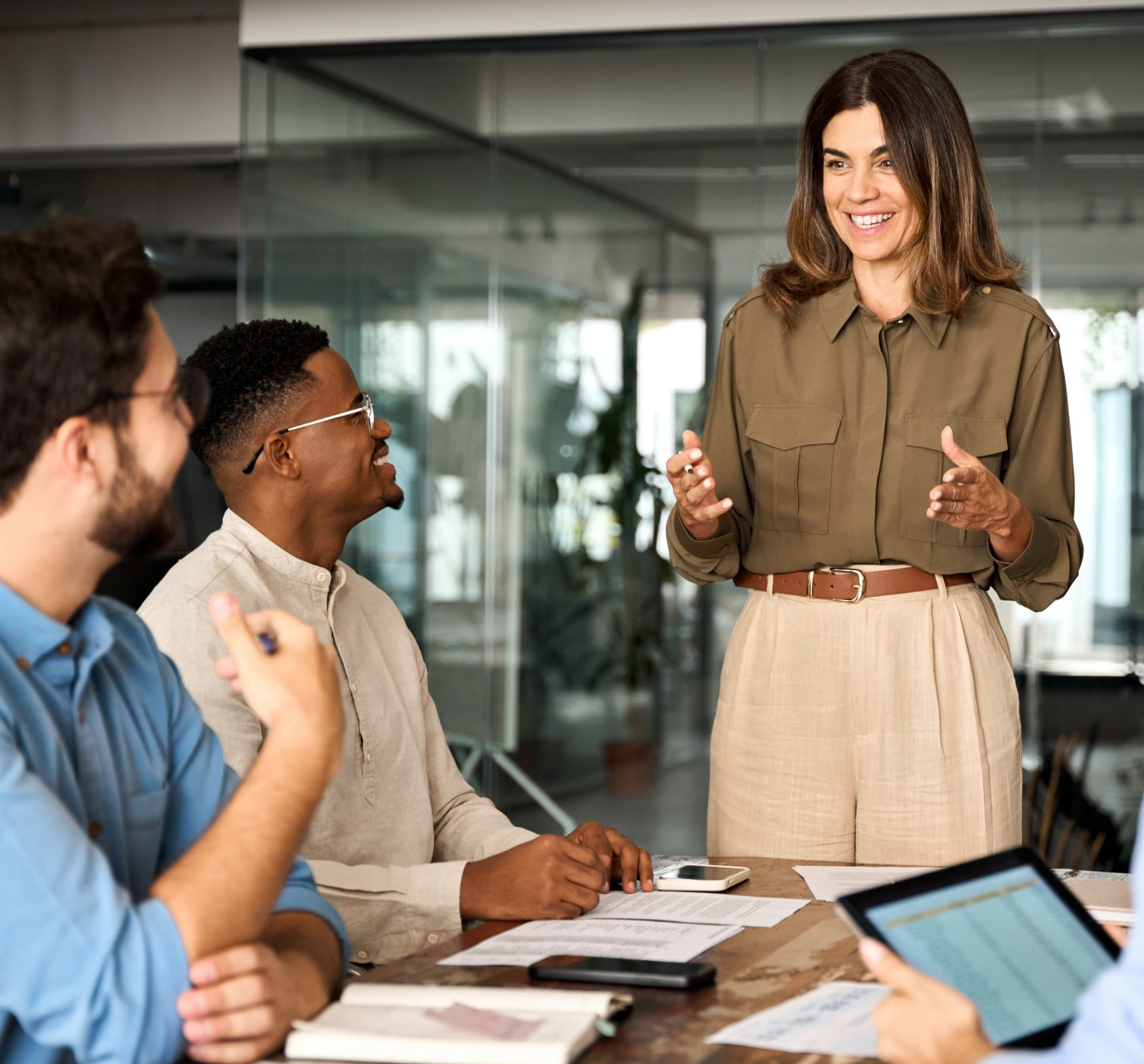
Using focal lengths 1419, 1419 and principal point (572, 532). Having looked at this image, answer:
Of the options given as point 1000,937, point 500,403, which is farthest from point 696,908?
point 500,403

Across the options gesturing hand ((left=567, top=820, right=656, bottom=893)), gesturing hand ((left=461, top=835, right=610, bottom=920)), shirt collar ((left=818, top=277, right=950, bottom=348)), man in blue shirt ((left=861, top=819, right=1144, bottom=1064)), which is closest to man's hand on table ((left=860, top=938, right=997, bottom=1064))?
man in blue shirt ((left=861, top=819, right=1144, bottom=1064))

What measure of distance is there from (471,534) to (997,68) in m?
2.24

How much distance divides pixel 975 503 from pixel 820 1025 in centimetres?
95

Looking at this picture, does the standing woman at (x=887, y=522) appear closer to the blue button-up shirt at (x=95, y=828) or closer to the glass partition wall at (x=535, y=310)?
the blue button-up shirt at (x=95, y=828)

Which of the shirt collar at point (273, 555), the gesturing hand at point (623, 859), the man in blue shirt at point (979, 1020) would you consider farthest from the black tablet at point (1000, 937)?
the shirt collar at point (273, 555)

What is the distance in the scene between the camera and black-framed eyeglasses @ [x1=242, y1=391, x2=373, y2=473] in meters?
2.09

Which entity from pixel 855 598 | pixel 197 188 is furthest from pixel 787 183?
pixel 197 188

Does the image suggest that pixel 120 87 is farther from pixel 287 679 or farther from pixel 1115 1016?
pixel 1115 1016

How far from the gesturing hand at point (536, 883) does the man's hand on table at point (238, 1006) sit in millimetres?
461

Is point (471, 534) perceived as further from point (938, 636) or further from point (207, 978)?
point (207, 978)

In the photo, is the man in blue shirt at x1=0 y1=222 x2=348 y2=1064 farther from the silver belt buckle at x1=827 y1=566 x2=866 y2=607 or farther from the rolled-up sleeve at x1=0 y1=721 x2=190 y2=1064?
the silver belt buckle at x1=827 y1=566 x2=866 y2=607

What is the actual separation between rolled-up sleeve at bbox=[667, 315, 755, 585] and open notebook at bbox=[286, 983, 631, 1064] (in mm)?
1121

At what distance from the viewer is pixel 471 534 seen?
4887 mm

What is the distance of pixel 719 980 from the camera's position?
136 cm
